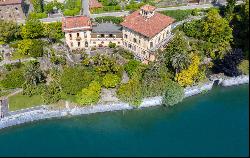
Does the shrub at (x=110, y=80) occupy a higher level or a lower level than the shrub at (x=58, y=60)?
lower

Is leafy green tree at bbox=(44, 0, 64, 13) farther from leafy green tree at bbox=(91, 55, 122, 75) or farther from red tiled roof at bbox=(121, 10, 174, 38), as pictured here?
leafy green tree at bbox=(91, 55, 122, 75)

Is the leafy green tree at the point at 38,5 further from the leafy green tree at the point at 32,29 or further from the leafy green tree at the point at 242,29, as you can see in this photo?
the leafy green tree at the point at 242,29

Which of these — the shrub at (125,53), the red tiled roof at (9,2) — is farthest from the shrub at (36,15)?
the shrub at (125,53)

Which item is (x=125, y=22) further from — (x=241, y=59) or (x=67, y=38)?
(x=241, y=59)

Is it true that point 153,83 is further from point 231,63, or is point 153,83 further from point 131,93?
point 231,63

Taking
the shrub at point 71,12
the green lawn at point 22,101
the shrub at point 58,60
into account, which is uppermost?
the shrub at point 71,12

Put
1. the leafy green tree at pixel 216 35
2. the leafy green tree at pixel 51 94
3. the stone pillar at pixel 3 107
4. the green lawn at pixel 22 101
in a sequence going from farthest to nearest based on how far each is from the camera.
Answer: the leafy green tree at pixel 216 35, the leafy green tree at pixel 51 94, the green lawn at pixel 22 101, the stone pillar at pixel 3 107

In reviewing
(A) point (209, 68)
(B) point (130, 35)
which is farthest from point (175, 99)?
(B) point (130, 35)
